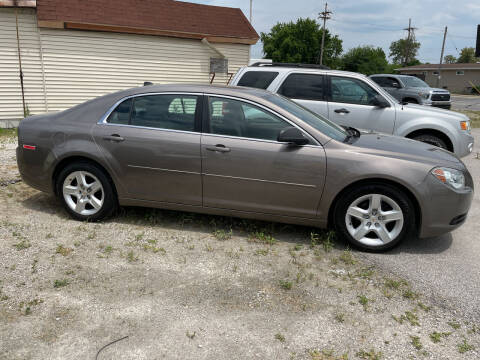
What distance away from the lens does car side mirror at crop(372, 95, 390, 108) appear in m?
7.08

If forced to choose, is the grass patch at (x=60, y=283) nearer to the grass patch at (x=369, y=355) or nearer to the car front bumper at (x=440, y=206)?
the grass patch at (x=369, y=355)

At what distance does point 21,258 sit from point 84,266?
0.64 m

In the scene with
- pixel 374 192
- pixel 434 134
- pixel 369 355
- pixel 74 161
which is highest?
pixel 434 134

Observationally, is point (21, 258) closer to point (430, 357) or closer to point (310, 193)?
point (310, 193)

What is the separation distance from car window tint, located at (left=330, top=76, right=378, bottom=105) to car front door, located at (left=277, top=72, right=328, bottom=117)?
192mm

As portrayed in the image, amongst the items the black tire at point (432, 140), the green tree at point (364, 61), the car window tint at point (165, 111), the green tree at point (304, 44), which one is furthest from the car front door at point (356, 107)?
the green tree at point (304, 44)

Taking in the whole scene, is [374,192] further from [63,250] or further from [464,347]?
[63,250]

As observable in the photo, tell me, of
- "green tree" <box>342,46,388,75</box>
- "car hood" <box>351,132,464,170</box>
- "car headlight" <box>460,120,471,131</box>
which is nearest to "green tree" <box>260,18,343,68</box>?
"green tree" <box>342,46,388,75</box>

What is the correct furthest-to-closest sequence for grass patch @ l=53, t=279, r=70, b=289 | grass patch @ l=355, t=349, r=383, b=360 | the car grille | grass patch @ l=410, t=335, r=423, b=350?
the car grille < grass patch @ l=53, t=279, r=70, b=289 < grass patch @ l=410, t=335, r=423, b=350 < grass patch @ l=355, t=349, r=383, b=360

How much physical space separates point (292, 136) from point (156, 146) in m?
1.44

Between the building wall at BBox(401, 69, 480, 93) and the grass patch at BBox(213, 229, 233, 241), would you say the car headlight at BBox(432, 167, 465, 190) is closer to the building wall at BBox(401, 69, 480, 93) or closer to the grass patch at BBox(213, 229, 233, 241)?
the grass patch at BBox(213, 229, 233, 241)

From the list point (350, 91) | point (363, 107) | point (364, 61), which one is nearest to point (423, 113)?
point (363, 107)

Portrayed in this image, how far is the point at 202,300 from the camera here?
3.27m

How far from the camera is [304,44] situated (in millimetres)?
67312
